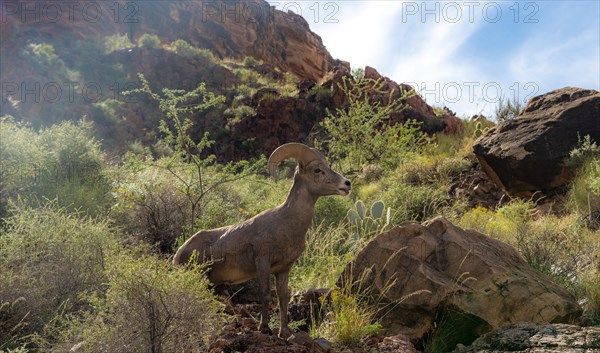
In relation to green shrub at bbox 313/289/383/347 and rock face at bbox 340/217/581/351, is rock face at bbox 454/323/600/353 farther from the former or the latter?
green shrub at bbox 313/289/383/347

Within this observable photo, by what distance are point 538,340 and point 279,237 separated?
220 centimetres

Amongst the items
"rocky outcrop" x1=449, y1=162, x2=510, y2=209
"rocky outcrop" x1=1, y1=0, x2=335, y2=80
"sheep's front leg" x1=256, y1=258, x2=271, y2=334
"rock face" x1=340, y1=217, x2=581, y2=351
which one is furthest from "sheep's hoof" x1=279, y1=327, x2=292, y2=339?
"rocky outcrop" x1=1, y1=0, x2=335, y2=80

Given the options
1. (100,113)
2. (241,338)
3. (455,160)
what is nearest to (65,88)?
(100,113)

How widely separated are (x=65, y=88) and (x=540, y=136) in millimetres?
26863

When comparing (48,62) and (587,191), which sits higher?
(48,62)

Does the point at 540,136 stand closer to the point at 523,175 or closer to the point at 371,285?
the point at 523,175

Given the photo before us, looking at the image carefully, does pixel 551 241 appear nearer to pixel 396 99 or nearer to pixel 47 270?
pixel 47 270

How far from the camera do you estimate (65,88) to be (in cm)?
3359

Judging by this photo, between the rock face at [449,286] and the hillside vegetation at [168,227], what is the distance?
1.10ft

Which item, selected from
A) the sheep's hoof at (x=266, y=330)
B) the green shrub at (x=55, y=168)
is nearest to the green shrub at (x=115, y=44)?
the green shrub at (x=55, y=168)

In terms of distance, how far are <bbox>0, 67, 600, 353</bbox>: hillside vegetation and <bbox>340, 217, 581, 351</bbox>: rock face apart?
0.34 m

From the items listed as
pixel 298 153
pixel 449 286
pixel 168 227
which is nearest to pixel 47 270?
pixel 298 153

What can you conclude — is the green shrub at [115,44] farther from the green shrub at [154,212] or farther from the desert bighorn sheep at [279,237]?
the desert bighorn sheep at [279,237]

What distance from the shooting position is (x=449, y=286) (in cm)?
584
